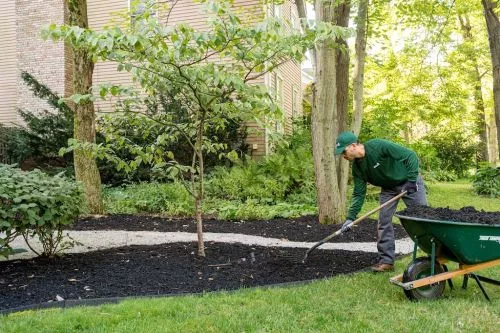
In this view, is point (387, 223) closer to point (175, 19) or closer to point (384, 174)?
point (384, 174)

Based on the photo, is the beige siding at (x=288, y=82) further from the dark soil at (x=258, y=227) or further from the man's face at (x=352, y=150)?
the man's face at (x=352, y=150)

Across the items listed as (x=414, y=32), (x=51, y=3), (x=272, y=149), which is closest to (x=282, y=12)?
(x=414, y=32)

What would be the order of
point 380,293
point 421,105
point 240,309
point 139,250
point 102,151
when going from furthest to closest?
point 421,105, point 139,250, point 102,151, point 380,293, point 240,309

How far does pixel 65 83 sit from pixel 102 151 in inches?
481

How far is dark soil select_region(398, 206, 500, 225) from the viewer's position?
3.81 m

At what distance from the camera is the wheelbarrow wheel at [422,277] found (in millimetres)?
3893

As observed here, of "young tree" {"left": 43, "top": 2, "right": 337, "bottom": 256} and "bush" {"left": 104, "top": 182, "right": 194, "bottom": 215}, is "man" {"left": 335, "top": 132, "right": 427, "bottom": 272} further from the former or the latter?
"bush" {"left": 104, "top": 182, "right": 194, "bottom": 215}

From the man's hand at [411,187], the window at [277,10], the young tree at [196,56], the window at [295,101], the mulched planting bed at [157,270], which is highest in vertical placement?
the window at [277,10]

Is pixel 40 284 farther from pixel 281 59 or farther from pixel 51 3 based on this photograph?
pixel 51 3

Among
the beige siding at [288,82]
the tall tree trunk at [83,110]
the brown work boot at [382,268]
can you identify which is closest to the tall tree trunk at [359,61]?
the tall tree trunk at [83,110]

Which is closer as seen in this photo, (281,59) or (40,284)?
(40,284)

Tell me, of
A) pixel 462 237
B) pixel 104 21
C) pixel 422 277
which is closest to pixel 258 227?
pixel 422 277

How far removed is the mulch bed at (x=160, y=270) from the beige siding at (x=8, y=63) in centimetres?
1327

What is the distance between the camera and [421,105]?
22594 mm
